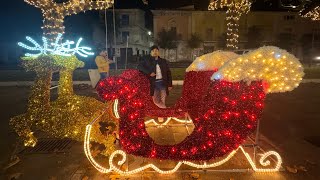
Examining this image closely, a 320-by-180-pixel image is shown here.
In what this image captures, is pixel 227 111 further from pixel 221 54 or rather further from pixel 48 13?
pixel 48 13

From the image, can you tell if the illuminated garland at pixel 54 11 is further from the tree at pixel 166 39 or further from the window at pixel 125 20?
the window at pixel 125 20

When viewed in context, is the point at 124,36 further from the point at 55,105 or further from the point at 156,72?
the point at 55,105

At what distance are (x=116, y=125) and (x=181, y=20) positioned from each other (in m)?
40.9

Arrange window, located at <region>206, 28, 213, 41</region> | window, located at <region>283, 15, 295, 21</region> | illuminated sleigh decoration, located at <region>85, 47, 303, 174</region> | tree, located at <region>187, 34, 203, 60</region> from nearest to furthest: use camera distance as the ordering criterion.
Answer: illuminated sleigh decoration, located at <region>85, 47, 303, 174</region>, tree, located at <region>187, 34, 203, 60</region>, window, located at <region>206, 28, 213, 41</region>, window, located at <region>283, 15, 295, 21</region>

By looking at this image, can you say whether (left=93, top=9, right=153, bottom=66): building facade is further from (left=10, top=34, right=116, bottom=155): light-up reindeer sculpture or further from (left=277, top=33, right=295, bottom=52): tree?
(left=10, top=34, right=116, bottom=155): light-up reindeer sculpture

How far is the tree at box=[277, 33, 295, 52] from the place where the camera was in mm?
44500

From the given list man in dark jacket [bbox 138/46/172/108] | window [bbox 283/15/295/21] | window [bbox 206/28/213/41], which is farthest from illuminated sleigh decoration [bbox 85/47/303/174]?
window [bbox 283/15/295/21]

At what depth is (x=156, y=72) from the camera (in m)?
7.63

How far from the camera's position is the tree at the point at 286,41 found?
4450cm

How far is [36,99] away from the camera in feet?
17.3

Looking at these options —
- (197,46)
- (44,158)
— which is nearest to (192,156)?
(44,158)

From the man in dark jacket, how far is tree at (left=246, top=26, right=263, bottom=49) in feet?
128

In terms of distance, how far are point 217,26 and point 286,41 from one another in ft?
34.2

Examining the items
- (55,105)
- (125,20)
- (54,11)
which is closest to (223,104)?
(55,105)
